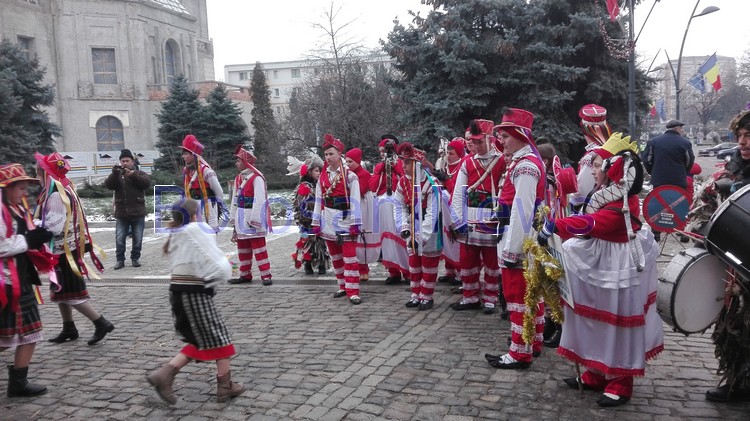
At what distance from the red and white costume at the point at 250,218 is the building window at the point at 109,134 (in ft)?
129

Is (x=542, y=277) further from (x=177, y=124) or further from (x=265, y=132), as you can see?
(x=177, y=124)

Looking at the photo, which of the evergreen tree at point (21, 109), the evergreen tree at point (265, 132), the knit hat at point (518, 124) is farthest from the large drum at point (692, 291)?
the evergreen tree at point (21, 109)

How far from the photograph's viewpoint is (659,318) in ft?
14.6

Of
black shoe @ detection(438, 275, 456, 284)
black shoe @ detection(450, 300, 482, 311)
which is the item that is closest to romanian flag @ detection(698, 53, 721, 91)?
black shoe @ detection(438, 275, 456, 284)

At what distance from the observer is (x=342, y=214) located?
25.7 ft

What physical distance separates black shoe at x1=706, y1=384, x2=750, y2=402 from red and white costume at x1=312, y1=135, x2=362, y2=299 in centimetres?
441

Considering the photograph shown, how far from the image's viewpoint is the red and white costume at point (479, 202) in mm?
6344

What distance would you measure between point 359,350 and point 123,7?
151 feet

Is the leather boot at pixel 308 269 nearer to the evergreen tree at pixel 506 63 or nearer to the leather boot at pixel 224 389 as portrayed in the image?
the leather boot at pixel 224 389

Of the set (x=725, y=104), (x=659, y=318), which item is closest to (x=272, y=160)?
(x=659, y=318)

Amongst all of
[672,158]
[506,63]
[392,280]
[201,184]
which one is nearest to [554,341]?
[392,280]

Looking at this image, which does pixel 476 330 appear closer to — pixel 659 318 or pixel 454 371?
pixel 454 371

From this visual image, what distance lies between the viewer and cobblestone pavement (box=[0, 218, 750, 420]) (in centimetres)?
432

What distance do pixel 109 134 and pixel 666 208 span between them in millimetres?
44243
